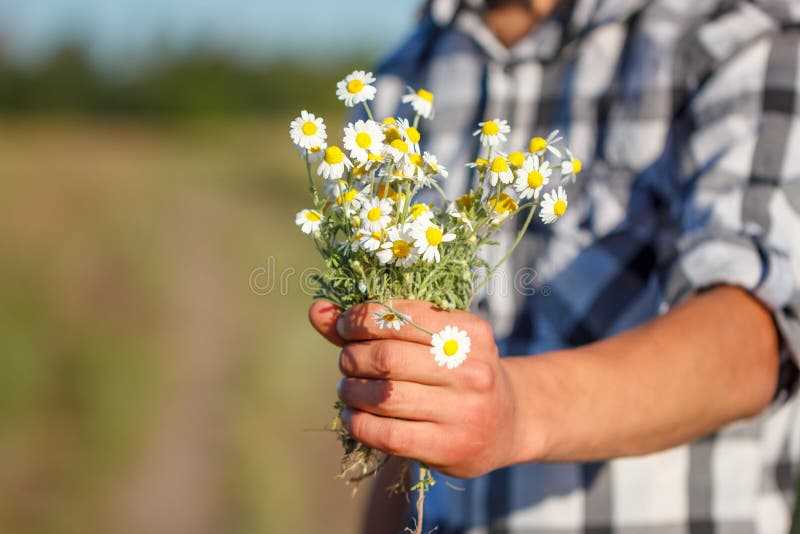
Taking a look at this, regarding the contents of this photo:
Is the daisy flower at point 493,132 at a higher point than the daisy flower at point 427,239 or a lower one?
higher

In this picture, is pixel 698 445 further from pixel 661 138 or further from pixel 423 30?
pixel 423 30

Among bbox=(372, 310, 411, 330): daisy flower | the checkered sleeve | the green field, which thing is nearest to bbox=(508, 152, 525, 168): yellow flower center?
bbox=(372, 310, 411, 330): daisy flower

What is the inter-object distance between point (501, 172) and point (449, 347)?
21 cm

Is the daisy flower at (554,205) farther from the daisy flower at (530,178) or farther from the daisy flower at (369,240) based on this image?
the daisy flower at (369,240)

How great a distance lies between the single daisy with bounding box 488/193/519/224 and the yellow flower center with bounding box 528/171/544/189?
4 cm

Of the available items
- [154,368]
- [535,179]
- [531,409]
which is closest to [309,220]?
[535,179]

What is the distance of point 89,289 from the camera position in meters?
7.34

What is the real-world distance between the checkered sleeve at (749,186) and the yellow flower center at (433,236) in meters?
0.59

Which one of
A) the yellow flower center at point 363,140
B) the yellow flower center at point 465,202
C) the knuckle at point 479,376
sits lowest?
the knuckle at point 479,376

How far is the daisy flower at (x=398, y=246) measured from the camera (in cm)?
112

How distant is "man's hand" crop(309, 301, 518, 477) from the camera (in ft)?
3.86

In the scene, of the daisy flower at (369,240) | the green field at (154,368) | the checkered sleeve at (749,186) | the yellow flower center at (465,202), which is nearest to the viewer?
the daisy flower at (369,240)

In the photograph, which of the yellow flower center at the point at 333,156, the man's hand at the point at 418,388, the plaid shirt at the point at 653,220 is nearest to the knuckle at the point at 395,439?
the man's hand at the point at 418,388

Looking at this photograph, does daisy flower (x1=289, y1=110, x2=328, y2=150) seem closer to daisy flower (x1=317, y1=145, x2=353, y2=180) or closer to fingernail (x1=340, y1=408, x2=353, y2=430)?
daisy flower (x1=317, y1=145, x2=353, y2=180)
